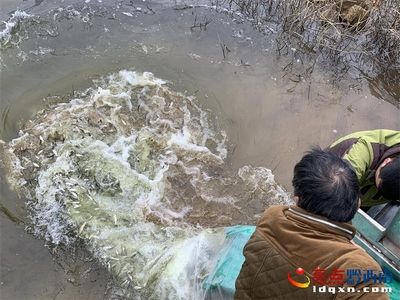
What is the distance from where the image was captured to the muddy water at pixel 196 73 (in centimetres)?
457

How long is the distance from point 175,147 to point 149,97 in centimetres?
72

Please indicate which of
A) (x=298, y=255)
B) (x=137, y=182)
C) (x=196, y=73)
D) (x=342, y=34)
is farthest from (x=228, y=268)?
(x=342, y=34)

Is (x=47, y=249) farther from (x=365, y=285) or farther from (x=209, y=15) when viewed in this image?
(x=209, y=15)

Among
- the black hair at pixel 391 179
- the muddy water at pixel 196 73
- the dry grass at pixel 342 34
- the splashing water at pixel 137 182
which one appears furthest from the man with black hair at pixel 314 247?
the dry grass at pixel 342 34

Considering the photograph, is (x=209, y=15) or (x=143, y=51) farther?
(x=209, y=15)

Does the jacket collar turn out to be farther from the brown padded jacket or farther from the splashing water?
the splashing water

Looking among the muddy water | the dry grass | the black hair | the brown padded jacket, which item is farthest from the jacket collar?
the dry grass

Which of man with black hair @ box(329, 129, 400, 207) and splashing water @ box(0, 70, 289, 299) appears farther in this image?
splashing water @ box(0, 70, 289, 299)

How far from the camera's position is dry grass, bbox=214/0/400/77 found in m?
5.46

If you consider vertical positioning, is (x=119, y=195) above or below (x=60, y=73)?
below

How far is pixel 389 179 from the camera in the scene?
98.3 inches

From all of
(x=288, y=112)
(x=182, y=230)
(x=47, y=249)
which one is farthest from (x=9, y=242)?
(x=288, y=112)

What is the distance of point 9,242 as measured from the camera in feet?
11.8

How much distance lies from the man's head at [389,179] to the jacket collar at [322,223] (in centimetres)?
Result: 69
